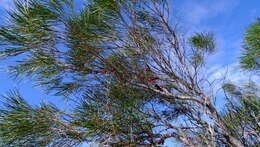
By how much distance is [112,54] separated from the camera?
1.25m

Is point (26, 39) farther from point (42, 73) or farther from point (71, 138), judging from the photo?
point (71, 138)

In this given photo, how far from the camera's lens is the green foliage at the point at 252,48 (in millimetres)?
1656

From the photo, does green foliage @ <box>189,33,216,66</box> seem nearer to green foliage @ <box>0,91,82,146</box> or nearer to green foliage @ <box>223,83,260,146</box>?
green foliage @ <box>223,83,260,146</box>

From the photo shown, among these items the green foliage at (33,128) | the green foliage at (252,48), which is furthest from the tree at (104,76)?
the green foliage at (252,48)

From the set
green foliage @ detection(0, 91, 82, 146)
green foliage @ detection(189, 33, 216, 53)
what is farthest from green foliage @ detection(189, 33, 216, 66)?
green foliage @ detection(0, 91, 82, 146)

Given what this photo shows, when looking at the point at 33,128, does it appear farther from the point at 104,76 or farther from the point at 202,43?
the point at 202,43

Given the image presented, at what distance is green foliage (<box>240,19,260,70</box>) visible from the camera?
5.43 feet

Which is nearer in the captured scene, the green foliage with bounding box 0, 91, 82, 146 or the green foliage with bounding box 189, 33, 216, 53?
the green foliage with bounding box 0, 91, 82, 146

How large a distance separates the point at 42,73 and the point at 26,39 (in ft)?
0.71

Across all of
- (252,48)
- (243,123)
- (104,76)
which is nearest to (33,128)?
(104,76)

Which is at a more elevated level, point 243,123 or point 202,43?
point 202,43

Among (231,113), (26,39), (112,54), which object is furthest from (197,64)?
(26,39)

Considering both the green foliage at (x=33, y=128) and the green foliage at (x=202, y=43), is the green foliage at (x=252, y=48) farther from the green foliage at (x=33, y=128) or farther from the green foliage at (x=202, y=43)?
the green foliage at (x=33, y=128)

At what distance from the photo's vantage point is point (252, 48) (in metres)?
1.70
